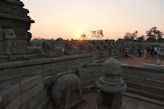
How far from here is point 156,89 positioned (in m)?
4.16

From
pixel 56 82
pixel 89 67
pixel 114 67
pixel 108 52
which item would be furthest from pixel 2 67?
pixel 108 52

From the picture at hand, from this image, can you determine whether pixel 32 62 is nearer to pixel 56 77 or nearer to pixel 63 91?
pixel 56 77

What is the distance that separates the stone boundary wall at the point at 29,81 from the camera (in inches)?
78.3

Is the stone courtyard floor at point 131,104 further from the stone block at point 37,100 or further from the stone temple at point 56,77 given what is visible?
the stone block at point 37,100

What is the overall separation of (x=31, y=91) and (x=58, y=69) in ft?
3.92

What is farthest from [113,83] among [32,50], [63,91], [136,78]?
[136,78]

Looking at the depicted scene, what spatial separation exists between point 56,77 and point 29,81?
1.07m

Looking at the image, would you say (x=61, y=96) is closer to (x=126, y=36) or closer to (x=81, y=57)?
(x=81, y=57)

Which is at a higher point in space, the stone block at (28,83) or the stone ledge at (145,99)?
the stone block at (28,83)

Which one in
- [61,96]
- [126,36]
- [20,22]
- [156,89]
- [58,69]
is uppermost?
[126,36]

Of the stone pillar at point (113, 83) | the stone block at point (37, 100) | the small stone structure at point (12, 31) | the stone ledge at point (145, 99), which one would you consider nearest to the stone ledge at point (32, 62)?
the small stone structure at point (12, 31)

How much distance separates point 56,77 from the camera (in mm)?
3502

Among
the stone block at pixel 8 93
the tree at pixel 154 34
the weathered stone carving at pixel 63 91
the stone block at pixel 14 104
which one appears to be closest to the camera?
the stone block at pixel 8 93

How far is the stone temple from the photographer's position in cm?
238
